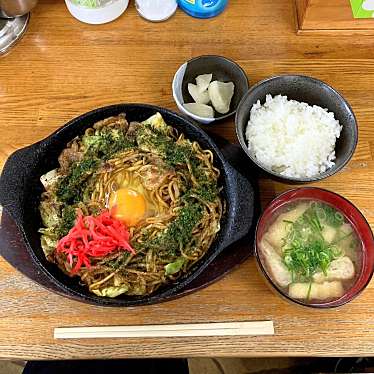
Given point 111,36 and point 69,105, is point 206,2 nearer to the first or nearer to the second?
point 111,36

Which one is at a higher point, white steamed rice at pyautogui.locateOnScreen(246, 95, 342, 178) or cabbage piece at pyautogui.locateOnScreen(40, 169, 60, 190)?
cabbage piece at pyautogui.locateOnScreen(40, 169, 60, 190)

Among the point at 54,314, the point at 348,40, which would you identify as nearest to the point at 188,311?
the point at 54,314

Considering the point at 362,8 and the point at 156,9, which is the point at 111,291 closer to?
the point at 156,9

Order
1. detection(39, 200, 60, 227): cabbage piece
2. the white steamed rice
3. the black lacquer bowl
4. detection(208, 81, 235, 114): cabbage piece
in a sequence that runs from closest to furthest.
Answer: the black lacquer bowl
detection(39, 200, 60, 227): cabbage piece
the white steamed rice
detection(208, 81, 235, 114): cabbage piece

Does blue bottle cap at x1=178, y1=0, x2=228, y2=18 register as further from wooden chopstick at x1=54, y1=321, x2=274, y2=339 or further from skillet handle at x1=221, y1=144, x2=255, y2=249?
wooden chopstick at x1=54, y1=321, x2=274, y2=339

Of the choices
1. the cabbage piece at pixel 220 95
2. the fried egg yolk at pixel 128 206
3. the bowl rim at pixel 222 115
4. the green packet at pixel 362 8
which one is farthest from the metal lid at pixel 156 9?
the fried egg yolk at pixel 128 206

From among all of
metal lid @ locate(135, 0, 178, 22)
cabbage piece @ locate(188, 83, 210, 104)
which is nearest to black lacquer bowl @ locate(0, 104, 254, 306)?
cabbage piece @ locate(188, 83, 210, 104)
